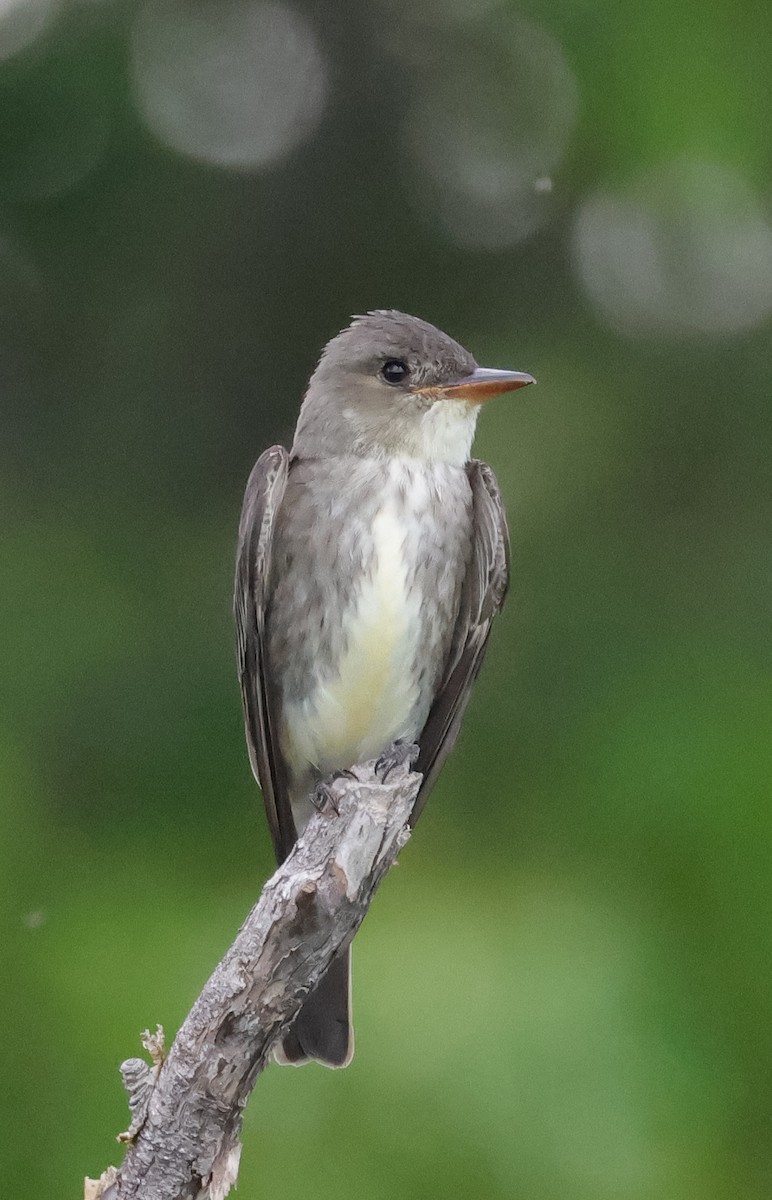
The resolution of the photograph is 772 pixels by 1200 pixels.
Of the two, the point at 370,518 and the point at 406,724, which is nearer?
the point at 370,518

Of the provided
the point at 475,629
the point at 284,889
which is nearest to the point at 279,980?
the point at 284,889

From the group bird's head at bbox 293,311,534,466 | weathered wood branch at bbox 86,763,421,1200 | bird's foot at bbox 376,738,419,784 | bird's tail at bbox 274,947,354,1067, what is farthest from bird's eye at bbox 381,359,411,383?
weathered wood branch at bbox 86,763,421,1200

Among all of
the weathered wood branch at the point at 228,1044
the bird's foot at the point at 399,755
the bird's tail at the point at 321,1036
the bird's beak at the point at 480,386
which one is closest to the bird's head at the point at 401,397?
the bird's beak at the point at 480,386

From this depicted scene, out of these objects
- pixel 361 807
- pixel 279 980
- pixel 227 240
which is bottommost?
pixel 279 980

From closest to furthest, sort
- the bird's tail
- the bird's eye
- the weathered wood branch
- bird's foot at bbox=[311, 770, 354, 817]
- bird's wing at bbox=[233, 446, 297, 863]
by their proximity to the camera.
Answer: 1. the weathered wood branch
2. bird's foot at bbox=[311, 770, 354, 817]
3. the bird's tail
4. bird's wing at bbox=[233, 446, 297, 863]
5. the bird's eye

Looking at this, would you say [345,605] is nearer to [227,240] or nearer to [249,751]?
[249,751]

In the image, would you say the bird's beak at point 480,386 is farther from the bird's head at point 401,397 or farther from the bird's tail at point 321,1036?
the bird's tail at point 321,1036

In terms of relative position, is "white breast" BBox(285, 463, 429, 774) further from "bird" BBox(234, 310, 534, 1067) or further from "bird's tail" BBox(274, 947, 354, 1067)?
"bird's tail" BBox(274, 947, 354, 1067)

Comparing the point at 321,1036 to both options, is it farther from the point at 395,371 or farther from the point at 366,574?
the point at 395,371
